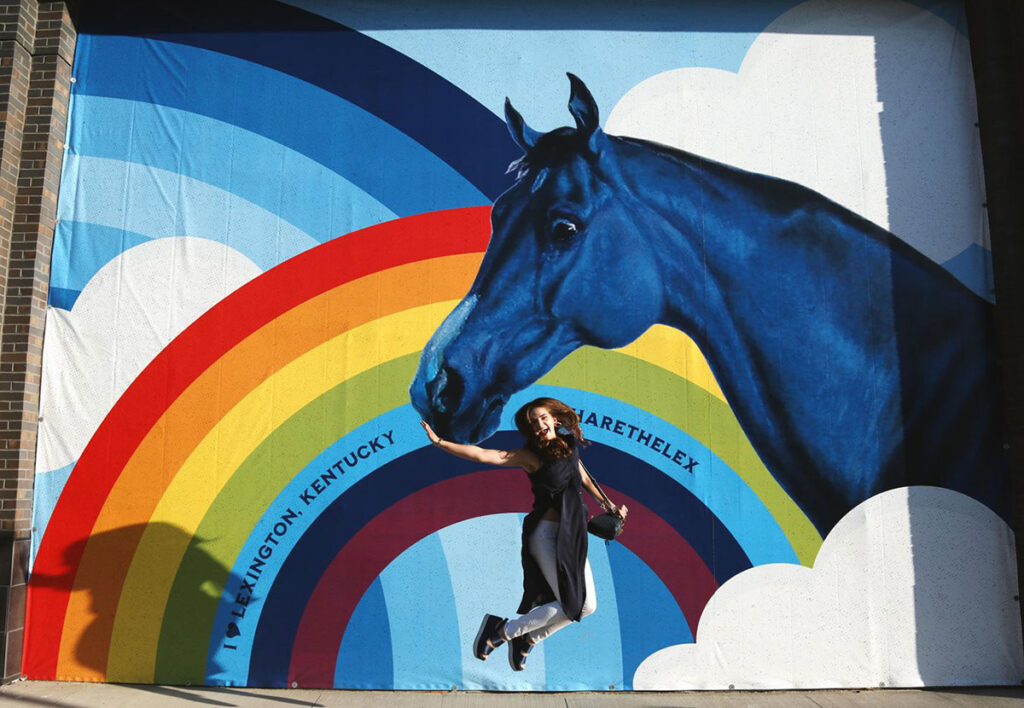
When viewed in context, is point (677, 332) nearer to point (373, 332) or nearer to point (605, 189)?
point (605, 189)

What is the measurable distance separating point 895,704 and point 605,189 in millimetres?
4593

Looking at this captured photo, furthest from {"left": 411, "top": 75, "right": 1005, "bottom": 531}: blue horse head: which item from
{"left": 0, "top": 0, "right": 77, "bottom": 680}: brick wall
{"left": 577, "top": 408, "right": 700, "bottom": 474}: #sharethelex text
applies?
{"left": 0, "top": 0, "right": 77, "bottom": 680}: brick wall

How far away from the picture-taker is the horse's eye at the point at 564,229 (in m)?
6.94

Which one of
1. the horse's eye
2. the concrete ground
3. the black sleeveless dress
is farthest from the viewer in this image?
the horse's eye

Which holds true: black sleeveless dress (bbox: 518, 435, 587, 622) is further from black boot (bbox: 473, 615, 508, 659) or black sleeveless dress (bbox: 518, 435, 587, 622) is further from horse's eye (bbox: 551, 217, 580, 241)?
horse's eye (bbox: 551, 217, 580, 241)

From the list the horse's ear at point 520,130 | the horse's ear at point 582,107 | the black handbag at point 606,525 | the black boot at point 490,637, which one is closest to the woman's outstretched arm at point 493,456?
the black handbag at point 606,525

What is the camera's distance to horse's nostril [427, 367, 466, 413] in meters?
6.75

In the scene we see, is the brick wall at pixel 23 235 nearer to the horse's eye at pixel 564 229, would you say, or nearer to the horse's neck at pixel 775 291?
the horse's eye at pixel 564 229

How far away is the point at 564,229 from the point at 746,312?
168cm

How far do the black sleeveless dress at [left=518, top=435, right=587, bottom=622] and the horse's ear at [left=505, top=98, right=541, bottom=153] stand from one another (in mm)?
2966

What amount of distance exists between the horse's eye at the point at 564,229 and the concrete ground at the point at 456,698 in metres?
3.69

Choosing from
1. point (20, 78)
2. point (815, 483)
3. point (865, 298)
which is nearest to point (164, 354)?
point (20, 78)

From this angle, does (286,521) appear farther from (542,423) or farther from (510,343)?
(542,423)

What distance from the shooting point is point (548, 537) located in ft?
16.9
